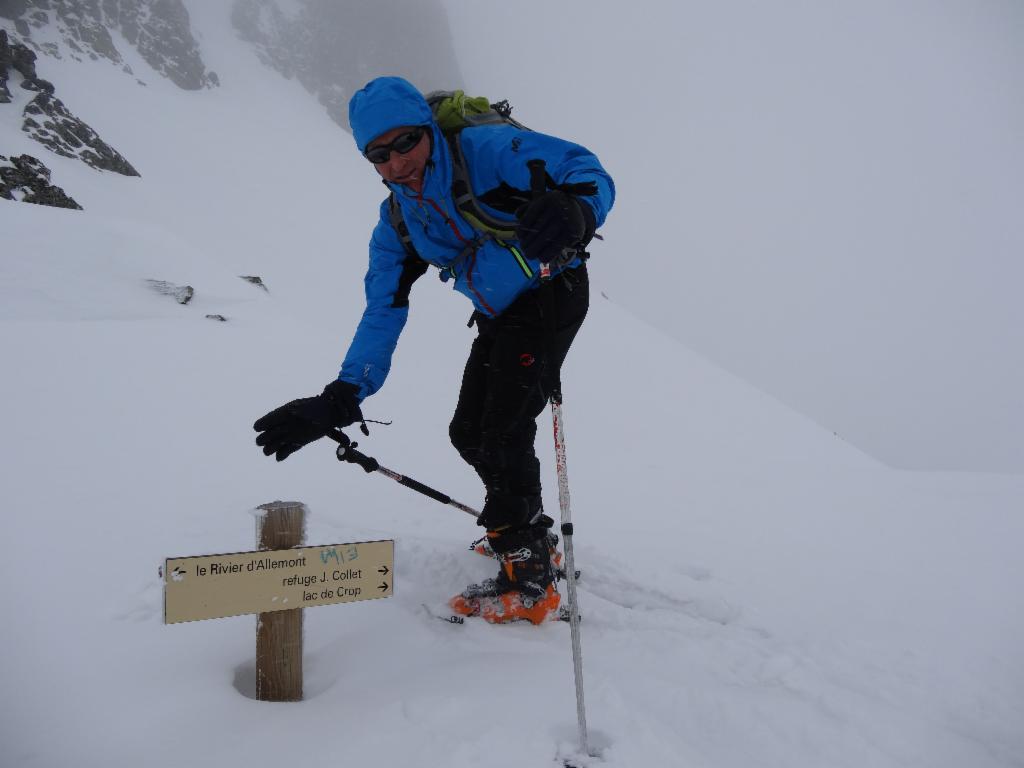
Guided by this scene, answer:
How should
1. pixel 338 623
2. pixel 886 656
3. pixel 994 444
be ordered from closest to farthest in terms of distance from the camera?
pixel 886 656 → pixel 338 623 → pixel 994 444

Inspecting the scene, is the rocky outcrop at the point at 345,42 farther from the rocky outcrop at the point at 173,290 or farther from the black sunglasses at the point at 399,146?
the black sunglasses at the point at 399,146

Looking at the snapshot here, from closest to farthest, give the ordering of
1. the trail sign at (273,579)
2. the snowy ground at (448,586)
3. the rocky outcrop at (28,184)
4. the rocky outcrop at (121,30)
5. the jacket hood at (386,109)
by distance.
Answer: the trail sign at (273,579) → the snowy ground at (448,586) → the jacket hood at (386,109) → the rocky outcrop at (28,184) → the rocky outcrop at (121,30)

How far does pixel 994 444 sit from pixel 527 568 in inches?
2583

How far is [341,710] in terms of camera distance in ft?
6.53

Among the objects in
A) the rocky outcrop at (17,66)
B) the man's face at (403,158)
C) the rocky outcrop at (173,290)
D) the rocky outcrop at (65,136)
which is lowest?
the man's face at (403,158)

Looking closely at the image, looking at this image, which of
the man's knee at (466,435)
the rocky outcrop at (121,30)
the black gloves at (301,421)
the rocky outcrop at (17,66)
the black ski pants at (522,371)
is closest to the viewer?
the black gloves at (301,421)

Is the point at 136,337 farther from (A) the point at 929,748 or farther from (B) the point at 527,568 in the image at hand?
(A) the point at 929,748

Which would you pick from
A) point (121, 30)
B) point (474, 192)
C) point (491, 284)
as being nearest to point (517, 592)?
point (491, 284)

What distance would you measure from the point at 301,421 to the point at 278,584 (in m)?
0.67

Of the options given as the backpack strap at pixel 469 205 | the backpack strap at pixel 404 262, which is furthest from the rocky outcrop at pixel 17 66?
the backpack strap at pixel 469 205

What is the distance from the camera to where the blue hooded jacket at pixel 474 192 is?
2.18 meters

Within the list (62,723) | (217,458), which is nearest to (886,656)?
(62,723)

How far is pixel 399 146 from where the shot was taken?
2.19 m

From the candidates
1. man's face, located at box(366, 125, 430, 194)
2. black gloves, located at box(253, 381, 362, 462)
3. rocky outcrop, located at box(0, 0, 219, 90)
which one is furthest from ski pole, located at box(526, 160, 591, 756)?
rocky outcrop, located at box(0, 0, 219, 90)
